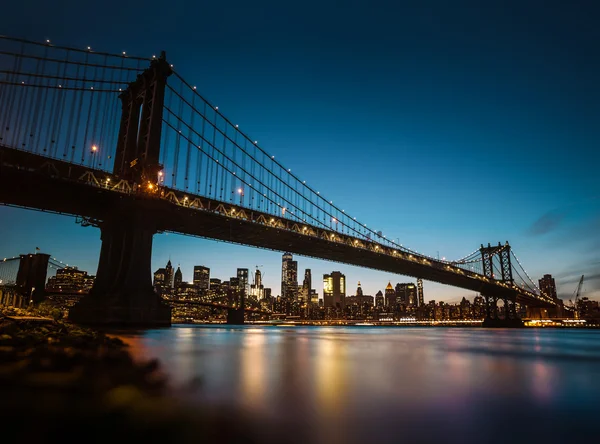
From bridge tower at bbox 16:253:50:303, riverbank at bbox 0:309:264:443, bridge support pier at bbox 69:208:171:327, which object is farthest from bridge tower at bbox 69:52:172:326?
riverbank at bbox 0:309:264:443

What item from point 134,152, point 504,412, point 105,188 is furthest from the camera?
point 134,152

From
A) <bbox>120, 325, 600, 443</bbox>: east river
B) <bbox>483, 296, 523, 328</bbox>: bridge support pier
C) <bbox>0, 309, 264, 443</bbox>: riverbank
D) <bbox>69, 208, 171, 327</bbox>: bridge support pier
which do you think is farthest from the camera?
<bbox>483, 296, 523, 328</bbox>: bridge support pier

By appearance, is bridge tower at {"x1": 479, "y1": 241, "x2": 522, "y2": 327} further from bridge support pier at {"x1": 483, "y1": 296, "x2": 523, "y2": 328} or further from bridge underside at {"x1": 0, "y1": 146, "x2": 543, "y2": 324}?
bridge underside at {"x1": 0, "y1": 146, "x2": 543, "y2": 324}

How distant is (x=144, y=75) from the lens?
4494cm

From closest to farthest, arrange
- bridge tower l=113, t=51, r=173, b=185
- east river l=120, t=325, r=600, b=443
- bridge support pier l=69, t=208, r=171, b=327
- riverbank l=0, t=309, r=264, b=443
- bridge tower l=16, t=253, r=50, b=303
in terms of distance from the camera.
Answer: riverbank l=0, t=309, r=264, b=443, east river l=120, t=325, r=600, b=443, bridge support pier l=69, t=208, r=171, b=327, bridge tower l=113, t=51, r=173, b=185, bridge tower l=16, t=253, r=50, b=303

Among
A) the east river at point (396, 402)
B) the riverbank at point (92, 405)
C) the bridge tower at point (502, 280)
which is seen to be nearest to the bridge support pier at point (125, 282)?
the riverbank at point (92, 405)

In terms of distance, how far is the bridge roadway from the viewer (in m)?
34.6

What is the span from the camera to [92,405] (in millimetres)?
5504

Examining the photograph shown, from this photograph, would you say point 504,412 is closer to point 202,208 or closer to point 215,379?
point 215,379

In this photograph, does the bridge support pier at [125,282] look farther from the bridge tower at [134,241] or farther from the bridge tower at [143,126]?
the bridge tower at [143,126]

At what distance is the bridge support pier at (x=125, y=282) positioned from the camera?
112 ft

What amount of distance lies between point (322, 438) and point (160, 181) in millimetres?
40777

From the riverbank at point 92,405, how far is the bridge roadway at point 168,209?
2922 centimetres

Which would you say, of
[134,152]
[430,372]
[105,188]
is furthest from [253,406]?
[134,152]
